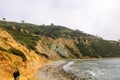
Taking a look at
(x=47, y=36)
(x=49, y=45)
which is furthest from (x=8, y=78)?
(x=47, y=36)

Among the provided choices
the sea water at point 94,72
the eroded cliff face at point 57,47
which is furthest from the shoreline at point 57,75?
the eroded cliff face at point 57,47

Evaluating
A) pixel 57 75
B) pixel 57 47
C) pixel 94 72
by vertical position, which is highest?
pixel 57 47

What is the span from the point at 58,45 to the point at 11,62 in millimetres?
105917

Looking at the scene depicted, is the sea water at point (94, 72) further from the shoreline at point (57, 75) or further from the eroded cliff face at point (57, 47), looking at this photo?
the eroded cliff face at point (57, 47)

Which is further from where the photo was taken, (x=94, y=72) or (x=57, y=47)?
(x=57, y=47)

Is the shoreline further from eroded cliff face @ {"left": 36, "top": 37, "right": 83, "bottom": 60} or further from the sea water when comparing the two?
eroded cliff face @ {"left": 36, "top": 37, "right": 83, "bottom": 60}

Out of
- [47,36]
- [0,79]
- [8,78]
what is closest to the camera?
[0,79]

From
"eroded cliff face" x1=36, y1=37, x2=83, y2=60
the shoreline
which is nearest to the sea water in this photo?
the shoreline

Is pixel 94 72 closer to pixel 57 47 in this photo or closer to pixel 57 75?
pixel 57 75

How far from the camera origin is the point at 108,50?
643 ft

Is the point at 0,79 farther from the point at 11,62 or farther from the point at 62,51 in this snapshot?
the point at 62,51

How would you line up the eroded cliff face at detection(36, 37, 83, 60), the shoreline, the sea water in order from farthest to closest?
the eroded cliff face at detection(36, 37, 83, 60) < the sea water < the shoreline

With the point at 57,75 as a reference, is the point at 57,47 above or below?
above

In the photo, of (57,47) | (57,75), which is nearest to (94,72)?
(57,75)
